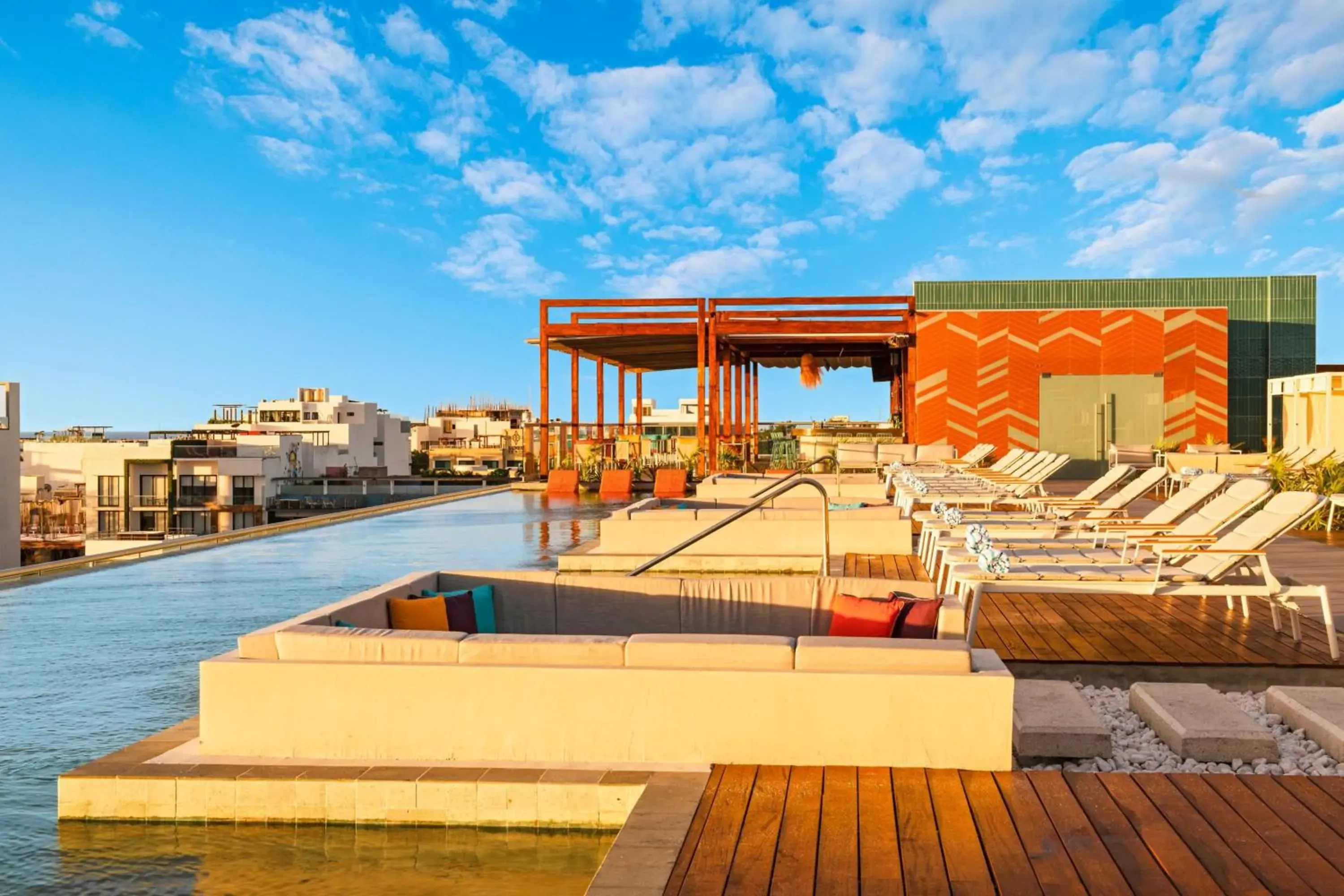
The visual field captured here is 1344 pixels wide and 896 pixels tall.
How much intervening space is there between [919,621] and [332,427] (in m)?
64.5

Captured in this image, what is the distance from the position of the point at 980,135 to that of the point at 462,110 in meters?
15.5

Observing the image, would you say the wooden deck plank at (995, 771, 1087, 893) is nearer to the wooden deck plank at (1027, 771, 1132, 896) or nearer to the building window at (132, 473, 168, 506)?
the wooden deck plank at (1027, 771, 1132, 896)

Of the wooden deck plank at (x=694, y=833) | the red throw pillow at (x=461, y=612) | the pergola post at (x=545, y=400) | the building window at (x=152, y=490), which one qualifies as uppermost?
the pergola post at (x=545, y=400)

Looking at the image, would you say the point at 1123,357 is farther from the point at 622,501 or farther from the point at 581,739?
the point at 581,739

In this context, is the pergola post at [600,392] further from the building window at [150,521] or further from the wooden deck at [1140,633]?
the building window at [150,521]

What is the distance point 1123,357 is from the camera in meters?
19.9

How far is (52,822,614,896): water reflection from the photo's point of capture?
3146 millimetres

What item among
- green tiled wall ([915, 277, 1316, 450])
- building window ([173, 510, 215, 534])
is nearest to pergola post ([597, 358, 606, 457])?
green tiled wall ([915, 277, 1316, 450])

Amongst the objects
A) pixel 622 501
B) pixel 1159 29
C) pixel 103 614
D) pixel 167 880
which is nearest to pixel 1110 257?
pixel 1159 29

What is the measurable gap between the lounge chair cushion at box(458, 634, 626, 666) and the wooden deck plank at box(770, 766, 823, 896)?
753 millimetres

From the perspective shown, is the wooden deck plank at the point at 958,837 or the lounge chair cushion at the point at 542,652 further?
the lounge chair cushion at the point at 542,652

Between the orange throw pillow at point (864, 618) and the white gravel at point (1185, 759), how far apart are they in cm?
81

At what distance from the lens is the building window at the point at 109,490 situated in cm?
4359

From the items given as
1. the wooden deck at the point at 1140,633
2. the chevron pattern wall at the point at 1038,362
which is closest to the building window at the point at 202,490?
the chevron pattern wall at the point at 1038,362
